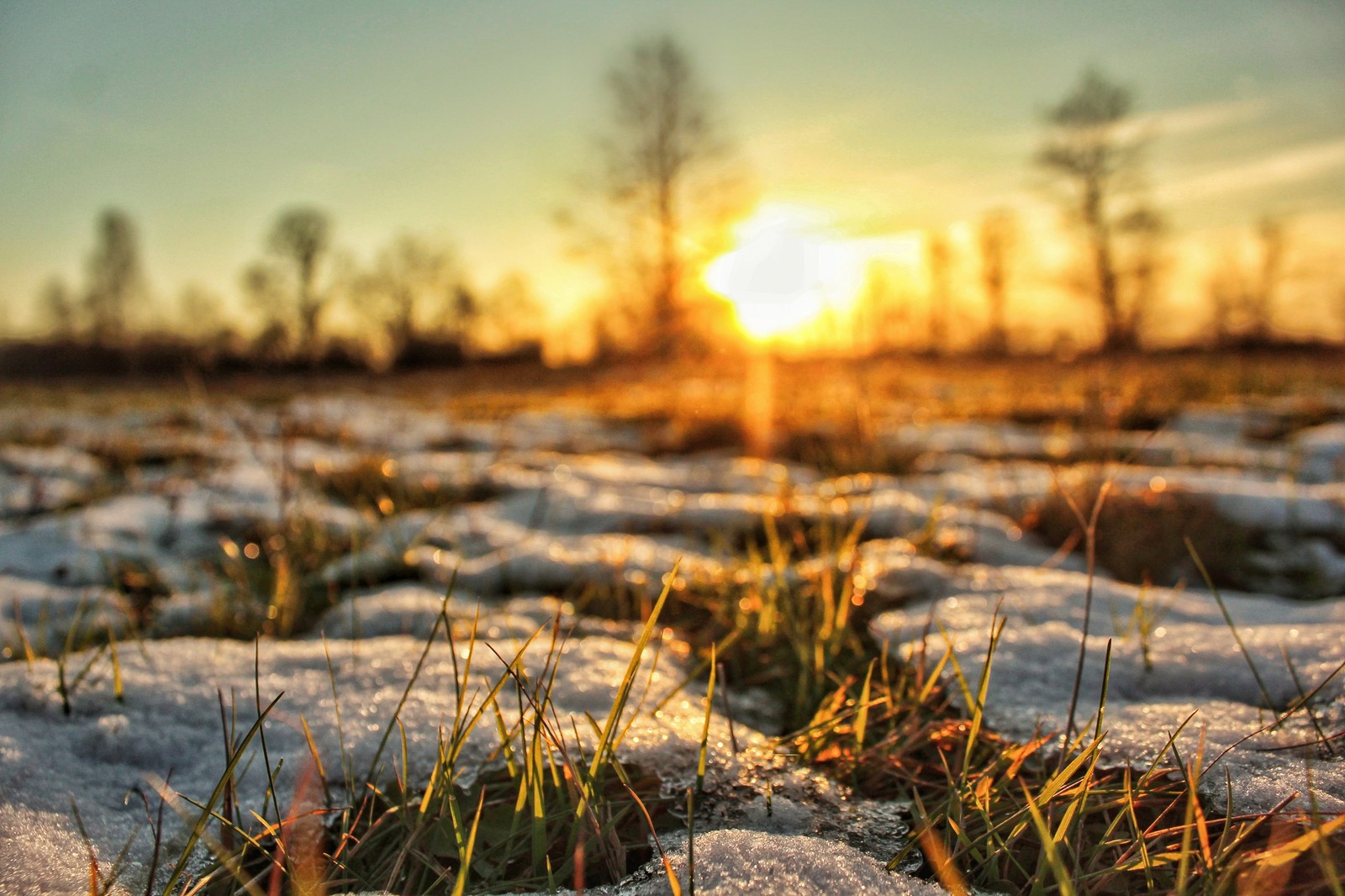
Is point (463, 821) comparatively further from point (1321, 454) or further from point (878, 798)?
point (1321, 454)

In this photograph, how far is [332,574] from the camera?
6.10 ft

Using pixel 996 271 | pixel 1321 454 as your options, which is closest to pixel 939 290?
pixel 996 271

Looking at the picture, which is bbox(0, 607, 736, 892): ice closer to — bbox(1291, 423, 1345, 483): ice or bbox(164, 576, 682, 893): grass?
bbox(164, 576, 682, 893): grass

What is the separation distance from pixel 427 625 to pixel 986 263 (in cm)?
3482

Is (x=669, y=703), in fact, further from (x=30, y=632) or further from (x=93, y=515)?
(x=93, y=515)

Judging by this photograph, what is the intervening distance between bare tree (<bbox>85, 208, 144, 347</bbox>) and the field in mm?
42947

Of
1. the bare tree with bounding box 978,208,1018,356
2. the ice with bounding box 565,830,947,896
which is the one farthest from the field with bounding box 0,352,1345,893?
the bare tree with bounding box 978,208,1018,356

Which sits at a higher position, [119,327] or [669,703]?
[119,327]

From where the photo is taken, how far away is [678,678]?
51.6 inches

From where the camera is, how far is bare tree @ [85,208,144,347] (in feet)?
123

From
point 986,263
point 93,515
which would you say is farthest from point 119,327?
point 93,515

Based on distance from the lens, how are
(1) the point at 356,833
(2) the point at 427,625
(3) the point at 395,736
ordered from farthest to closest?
(2) the point at 427,625
(3) the point at 395,736
(1) the point at 356,833

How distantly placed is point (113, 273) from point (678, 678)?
46168mm

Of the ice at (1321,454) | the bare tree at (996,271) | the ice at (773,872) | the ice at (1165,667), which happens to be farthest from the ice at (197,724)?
the bare tree at (996,271)
